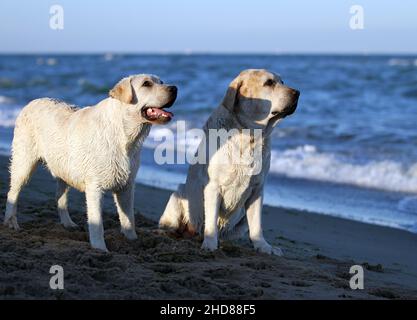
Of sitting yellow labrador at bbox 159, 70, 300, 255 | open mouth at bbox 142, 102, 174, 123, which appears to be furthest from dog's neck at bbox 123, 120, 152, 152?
sitting yellow labrador at bbox 159, 70, 300, 255

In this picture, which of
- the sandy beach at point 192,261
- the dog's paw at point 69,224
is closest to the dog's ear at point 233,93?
the sandy beach at point 192,261

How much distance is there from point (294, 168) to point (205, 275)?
6632 millimetres

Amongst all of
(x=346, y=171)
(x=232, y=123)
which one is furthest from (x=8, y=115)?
(x=232, y=123)

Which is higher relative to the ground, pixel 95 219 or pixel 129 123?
pixel 129 123

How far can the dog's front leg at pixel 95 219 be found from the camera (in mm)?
5750

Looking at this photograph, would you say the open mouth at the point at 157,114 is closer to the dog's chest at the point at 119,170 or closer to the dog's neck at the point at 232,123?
the dog's chest at the point at 119,170

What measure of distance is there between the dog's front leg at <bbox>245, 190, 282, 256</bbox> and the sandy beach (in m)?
0.11

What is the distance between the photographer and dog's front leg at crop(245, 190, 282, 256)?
6375 millimetres

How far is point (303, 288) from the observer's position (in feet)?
16.6

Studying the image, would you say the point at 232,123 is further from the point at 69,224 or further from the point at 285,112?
the point at 69,224

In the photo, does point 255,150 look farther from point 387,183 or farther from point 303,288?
point 387,183

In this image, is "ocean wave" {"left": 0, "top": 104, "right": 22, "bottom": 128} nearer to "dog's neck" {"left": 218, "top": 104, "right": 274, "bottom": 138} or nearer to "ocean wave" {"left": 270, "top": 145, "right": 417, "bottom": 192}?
"ocean wave" {"left": 270, "top": 145, "right": 417, "bottom": 192}

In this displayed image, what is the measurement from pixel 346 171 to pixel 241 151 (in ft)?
17.9

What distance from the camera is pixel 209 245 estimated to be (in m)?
6.16
